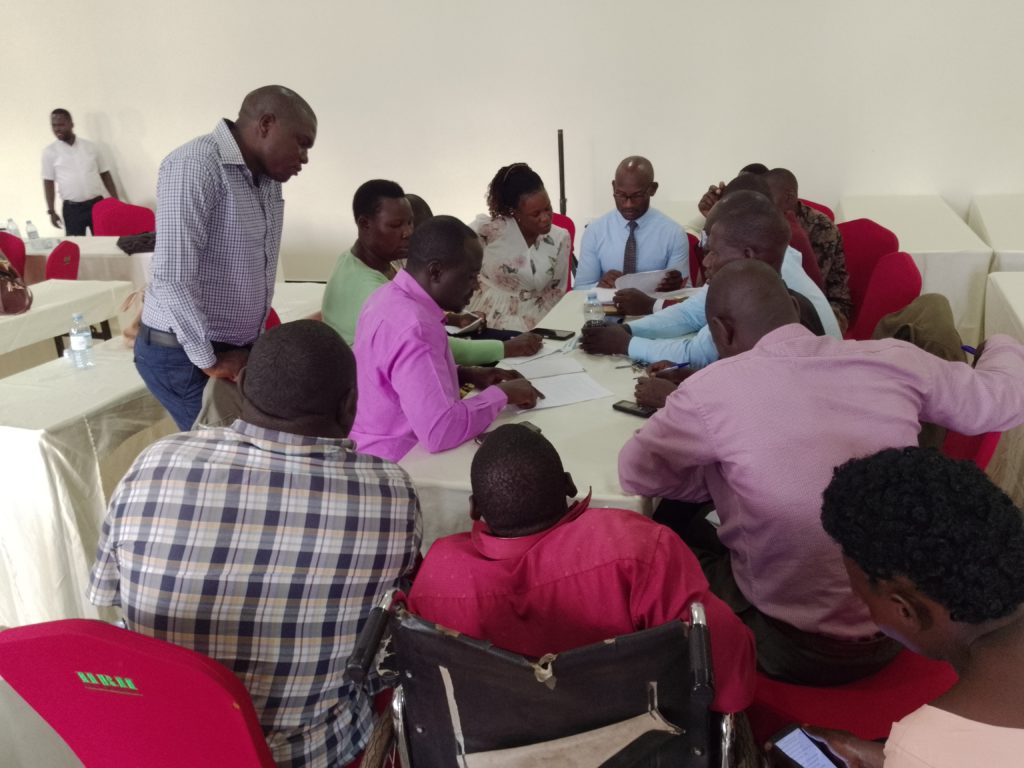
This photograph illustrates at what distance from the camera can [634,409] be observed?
198cm

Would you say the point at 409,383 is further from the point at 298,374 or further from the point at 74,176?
the point at 74,176

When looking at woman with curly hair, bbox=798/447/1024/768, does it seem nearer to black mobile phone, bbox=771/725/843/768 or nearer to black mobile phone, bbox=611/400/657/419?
black mobile phone, bbox=771/725/843/768

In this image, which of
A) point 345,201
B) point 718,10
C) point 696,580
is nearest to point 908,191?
point 718,10

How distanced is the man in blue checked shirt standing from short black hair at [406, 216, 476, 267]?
0.57 m

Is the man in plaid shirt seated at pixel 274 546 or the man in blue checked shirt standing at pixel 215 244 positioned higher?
the man in blue checked shirt standing at pixel 215 244

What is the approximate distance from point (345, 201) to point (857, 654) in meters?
5.77

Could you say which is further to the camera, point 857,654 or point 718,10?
point 718,10

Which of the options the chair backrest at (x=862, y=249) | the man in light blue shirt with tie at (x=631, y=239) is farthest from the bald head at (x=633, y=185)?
the chair backrest at (x=862, y=249)

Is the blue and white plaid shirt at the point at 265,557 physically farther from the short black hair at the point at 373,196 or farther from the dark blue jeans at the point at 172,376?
the short black hair at the point at 373,196

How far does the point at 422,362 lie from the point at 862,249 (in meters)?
2.43

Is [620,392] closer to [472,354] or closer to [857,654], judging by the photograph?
[472,354]

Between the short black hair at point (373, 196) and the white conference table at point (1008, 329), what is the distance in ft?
6.55

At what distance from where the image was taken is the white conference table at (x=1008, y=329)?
2240 millimetres

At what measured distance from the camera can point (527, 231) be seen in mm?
3402
